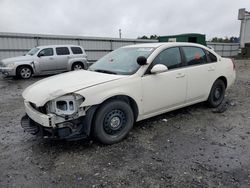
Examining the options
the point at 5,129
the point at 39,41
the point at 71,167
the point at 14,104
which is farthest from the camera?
the point at 39,41

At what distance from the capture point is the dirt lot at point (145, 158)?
2781mm

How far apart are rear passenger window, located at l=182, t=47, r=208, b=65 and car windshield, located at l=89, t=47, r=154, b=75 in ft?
3.04

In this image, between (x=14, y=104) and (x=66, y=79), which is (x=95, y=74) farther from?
(x=14, y=104)

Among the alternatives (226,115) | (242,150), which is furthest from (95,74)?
(226,115)

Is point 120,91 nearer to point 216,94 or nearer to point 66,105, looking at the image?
point 66,105

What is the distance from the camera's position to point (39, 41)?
1602 cm

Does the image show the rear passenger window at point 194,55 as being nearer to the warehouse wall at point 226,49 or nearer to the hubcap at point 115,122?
the hubcap at point 115,122

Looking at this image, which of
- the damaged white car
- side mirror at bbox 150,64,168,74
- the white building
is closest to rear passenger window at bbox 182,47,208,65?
the damaged white car

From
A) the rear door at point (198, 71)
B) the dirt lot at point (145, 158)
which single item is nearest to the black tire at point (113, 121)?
the dirt lot at point (145, 158)

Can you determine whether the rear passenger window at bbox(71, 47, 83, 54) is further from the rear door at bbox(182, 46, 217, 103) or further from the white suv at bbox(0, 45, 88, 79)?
the rear door at bbox(182, 46, 217, 103)

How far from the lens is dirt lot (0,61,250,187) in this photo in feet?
9.12

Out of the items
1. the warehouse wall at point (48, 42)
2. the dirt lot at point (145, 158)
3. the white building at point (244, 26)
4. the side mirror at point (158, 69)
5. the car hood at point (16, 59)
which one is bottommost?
the dirt lot at point (145, 158)

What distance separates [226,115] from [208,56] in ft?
4.59

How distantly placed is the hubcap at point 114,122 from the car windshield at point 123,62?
2.41ft
